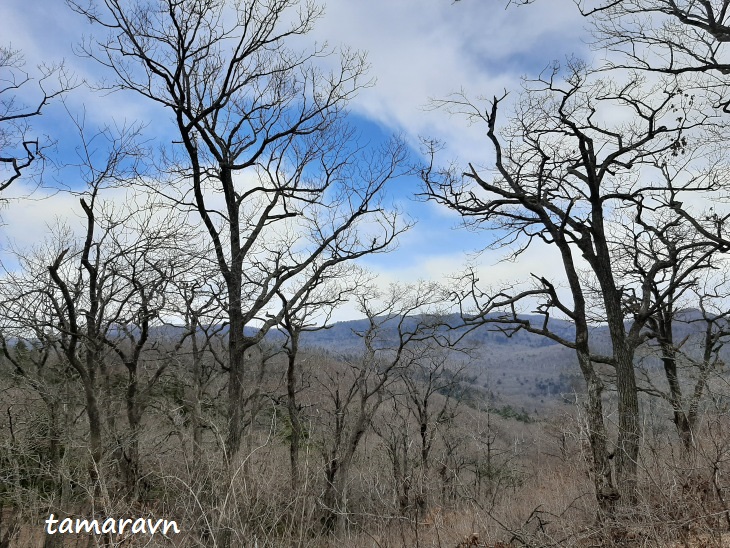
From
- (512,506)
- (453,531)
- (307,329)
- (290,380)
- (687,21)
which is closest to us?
(687,21)

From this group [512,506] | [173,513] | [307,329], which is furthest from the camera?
[307,329]

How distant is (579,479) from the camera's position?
1101 cm

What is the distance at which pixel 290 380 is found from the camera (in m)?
19.3

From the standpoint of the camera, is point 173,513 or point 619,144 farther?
point 619,144

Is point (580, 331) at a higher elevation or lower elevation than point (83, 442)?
higher

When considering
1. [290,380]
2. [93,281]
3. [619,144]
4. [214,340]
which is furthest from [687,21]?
[214,340]

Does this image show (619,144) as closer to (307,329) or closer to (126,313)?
(307,329)

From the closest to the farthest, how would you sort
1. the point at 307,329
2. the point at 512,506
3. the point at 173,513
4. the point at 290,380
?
the point at 173,513
the point at 512,506
the point at 307,329
the point at 290,380

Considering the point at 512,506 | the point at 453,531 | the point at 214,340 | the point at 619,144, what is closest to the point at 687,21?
the point at 619,144

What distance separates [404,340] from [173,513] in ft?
46.8

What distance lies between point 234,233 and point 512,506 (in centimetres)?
783

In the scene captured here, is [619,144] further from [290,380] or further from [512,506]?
[290,380]

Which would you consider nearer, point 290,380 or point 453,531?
point 453,531

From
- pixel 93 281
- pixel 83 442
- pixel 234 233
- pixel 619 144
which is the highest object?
pixel 619 144
